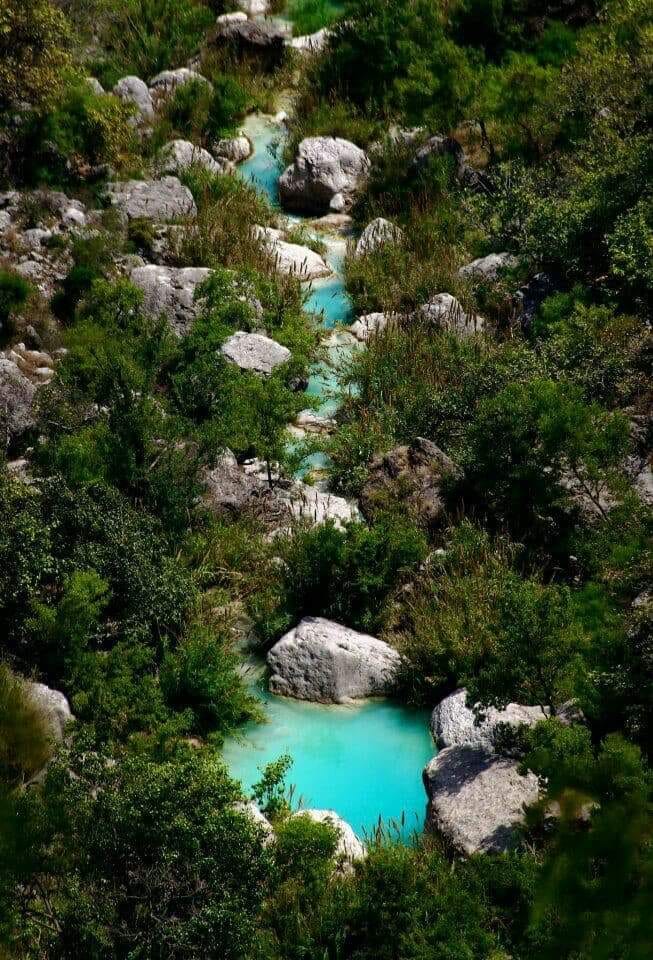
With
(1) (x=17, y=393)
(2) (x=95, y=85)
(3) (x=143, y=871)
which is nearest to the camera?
(3) (x=143, y=871)

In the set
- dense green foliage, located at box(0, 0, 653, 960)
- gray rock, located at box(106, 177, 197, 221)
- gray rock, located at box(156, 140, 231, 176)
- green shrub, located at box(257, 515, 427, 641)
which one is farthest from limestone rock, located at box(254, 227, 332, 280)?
green shrub, located at box(257, 515, 427, 641)

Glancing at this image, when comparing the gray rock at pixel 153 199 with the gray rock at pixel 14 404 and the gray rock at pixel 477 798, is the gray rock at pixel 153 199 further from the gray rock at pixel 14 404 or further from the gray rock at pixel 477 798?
the gray rock at pixel 477 798

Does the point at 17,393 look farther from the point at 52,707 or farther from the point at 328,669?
the point at 328,669

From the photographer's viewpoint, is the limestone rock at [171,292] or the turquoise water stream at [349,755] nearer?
the turquoise water stream at [349,755]

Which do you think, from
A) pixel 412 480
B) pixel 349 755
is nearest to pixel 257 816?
pixel 349 755

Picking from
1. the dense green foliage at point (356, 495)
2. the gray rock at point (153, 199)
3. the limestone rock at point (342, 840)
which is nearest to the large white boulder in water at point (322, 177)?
the dense green foliage at point (356, 495)

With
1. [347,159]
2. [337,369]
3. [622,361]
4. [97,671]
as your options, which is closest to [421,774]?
[97,671]
